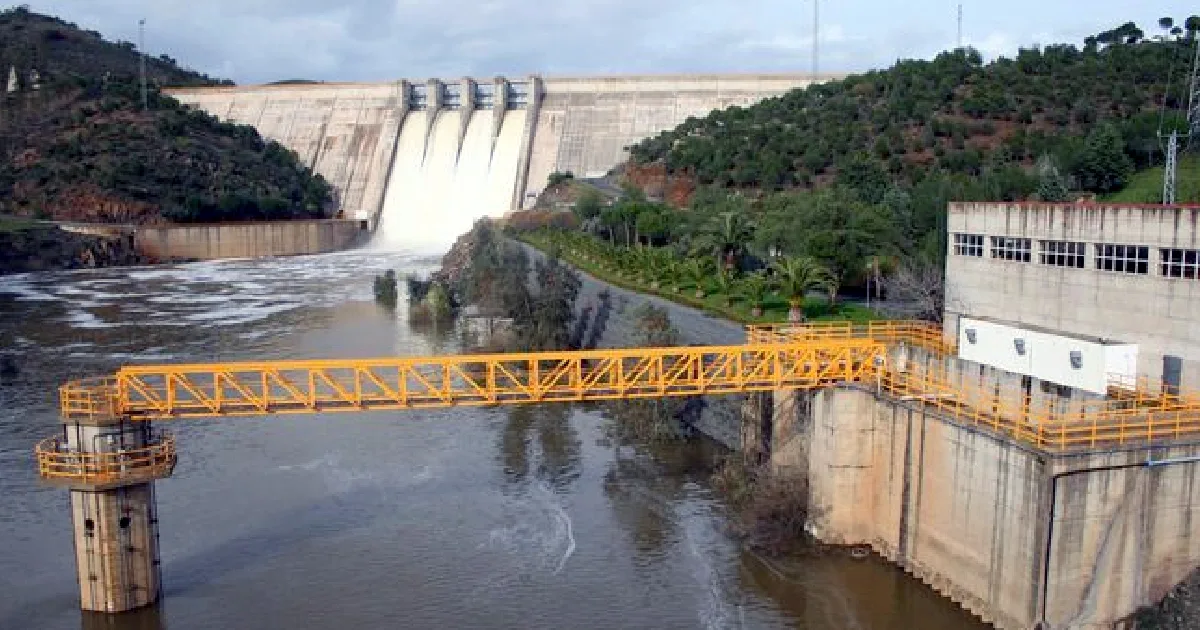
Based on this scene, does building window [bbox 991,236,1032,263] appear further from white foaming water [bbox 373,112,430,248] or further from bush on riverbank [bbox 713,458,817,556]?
white foaming water [bbox 373,112,430,248]

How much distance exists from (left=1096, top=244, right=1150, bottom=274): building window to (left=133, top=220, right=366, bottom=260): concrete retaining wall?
248ft

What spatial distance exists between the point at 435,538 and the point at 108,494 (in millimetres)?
7001

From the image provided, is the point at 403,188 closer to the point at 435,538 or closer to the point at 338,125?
the point at 338,125

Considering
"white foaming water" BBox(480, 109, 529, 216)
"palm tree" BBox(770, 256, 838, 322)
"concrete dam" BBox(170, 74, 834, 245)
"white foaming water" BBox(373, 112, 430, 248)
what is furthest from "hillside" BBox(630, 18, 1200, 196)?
"palm tree" BBox(770, 256, 838, 322)

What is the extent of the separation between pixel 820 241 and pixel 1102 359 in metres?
18.0

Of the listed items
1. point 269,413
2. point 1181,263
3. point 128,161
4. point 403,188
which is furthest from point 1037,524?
point 128,161

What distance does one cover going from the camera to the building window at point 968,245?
25.4 meters

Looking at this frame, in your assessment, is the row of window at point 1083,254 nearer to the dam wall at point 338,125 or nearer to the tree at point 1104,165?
the tree at point 1104,165

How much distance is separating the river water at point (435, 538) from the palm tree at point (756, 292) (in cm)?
606

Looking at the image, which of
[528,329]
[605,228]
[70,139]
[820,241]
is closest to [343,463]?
[528,329]

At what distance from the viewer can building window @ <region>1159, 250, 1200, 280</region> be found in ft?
63.6

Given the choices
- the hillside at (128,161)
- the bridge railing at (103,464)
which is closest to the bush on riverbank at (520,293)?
the bridge railing at (103,464)

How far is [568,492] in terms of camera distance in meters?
27.1

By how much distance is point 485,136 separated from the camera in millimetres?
91062
